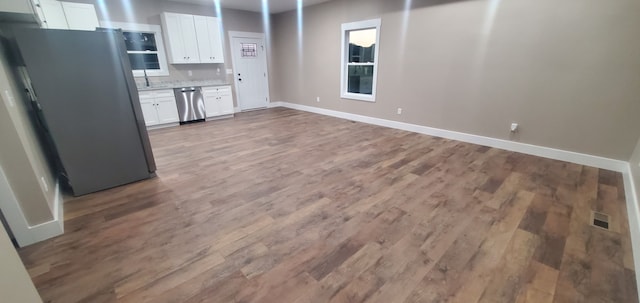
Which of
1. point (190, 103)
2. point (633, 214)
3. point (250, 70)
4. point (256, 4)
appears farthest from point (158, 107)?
point (633, 214)

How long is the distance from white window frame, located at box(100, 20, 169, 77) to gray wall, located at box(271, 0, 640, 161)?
400 cm

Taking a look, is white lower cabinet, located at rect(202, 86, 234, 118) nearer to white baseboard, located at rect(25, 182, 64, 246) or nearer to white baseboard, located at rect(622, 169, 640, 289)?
white baseboard, located at rect(25, 182, 64, 246)

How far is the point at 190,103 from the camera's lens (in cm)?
589

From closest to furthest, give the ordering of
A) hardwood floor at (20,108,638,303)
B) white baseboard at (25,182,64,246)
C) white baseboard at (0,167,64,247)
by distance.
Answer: hardwood floor at (20,108,638,303)
white baseboard at (0,167,64,247)
white baseboard at (25,182,64,246)

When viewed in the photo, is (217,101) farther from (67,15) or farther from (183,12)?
(67,15)

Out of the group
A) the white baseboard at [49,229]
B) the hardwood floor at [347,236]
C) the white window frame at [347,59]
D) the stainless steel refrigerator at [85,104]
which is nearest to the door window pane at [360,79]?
the white window frame at [347,59]

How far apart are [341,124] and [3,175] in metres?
4.88

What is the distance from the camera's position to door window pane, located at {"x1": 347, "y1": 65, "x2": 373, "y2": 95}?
5746 mm

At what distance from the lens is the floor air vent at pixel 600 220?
221 centimetres

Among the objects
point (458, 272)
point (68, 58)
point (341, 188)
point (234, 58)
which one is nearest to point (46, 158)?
point (68, 58)

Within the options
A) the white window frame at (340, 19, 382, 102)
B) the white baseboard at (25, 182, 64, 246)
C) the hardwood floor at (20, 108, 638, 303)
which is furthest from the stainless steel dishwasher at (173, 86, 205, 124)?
the white baseboard at (25, 182, 64, 246)

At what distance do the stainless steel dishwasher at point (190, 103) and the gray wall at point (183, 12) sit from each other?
24.3 inches

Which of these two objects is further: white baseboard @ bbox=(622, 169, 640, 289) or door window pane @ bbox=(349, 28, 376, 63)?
door window pane @ bbox=(349, 28, 376, 63)

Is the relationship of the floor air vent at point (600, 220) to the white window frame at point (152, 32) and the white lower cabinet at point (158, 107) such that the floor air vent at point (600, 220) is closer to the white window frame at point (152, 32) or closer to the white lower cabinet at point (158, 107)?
the white lower cabinet at point (158, 107)
